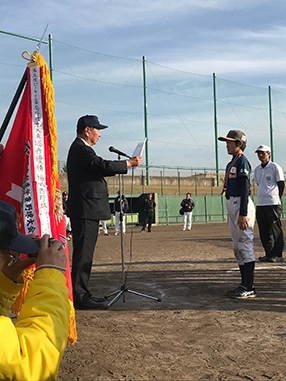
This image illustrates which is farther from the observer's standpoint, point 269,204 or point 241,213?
point 269,204

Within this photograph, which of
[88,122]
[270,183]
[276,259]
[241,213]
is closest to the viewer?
[88,122]

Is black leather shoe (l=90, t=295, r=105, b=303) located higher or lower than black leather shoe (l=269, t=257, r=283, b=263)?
higher

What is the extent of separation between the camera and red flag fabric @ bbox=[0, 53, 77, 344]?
3.94 meters

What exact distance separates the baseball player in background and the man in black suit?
1257 mm

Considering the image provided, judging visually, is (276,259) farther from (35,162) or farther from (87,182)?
(35,162)

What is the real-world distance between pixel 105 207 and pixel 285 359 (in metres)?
2.66

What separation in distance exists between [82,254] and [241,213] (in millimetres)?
1928

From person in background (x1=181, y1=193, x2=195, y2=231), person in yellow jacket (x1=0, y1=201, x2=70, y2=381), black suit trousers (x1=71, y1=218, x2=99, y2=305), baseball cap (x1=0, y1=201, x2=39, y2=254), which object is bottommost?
person in background (x1=181, y1=193, x2=195, y2=231)

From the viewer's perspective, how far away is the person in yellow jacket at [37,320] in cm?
149

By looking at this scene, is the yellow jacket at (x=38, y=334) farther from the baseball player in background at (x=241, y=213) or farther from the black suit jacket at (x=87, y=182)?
the baseball player in background at (x=241, y=213)

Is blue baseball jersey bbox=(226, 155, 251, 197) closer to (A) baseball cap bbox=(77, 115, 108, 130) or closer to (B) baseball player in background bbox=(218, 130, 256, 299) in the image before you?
(B) baseball player in background bbox=(218, 130, 256, 299)

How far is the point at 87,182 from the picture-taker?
17.1 feet

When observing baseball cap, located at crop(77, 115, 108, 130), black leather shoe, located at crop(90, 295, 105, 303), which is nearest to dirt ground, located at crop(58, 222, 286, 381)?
black leather shoe, located at crop(90, 295, 105, 303)

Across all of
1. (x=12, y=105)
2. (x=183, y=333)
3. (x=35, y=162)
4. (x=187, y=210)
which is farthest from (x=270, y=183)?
(x=187, y=210)
